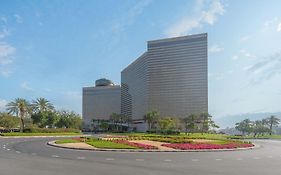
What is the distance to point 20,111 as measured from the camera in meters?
106

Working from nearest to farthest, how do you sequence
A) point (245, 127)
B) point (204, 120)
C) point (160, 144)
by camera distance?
point (160, 144), point (204, 120), point (245, 127)

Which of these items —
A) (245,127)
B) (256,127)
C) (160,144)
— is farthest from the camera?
(245,127)

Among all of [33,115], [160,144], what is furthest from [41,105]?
[160,144]

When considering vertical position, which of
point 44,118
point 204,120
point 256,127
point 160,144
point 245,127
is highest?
point 44,118

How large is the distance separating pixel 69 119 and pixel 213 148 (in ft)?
337

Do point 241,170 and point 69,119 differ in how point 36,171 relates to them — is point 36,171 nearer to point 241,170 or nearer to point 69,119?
point 241,170

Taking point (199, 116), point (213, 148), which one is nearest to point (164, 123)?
point (199, 116)

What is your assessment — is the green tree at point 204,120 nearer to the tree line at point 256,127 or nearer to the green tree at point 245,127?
the green tree at point 245,127

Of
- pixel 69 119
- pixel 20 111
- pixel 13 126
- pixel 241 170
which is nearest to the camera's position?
pixel 241 170

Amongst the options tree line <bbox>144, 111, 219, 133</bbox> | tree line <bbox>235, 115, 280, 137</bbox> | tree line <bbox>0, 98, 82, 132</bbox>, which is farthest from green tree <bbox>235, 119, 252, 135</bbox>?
tree line <bbox>0, 98, 82, 132</bbox>

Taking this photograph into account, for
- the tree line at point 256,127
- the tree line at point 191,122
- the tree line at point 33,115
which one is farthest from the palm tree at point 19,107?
the tree line at point 256,127

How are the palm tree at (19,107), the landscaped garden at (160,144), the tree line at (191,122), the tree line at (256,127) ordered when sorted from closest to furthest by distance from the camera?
the landscaped garden at (160,144) < the palm tree at (19,107) < the tree line at (191,122) < the tree line at (256,127)

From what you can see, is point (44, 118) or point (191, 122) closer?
point (44, 118)

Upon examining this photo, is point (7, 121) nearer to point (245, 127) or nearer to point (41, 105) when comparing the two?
point (41, 105)
